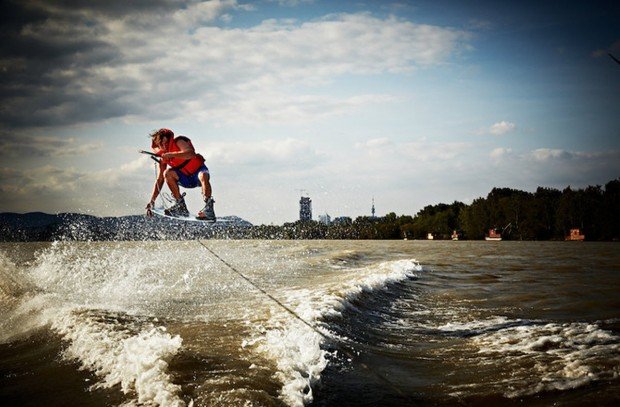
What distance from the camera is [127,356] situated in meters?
6.18

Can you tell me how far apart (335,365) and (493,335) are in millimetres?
3799

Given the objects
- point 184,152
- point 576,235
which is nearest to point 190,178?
point 184,152

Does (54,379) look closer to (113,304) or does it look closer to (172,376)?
(172,376)

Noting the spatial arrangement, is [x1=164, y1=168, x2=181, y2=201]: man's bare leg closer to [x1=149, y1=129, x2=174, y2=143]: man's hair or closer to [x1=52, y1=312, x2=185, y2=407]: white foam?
[x1=149, y1=129, x2=174, y2=143]: man's hair

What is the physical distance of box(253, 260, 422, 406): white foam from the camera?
17.0 feet

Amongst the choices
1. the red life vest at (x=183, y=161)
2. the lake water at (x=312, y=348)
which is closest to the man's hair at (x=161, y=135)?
the red life vest at (x=183, y=161)

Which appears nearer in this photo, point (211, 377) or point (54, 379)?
point (211, 377)

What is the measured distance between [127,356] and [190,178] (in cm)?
598

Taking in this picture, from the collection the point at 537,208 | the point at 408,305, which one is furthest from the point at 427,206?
the point at 408,305

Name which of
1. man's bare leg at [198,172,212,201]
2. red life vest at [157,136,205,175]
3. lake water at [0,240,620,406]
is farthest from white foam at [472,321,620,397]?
red life vest at [157,136,205,175]

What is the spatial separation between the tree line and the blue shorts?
49.9 meters

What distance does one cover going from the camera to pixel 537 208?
106 m

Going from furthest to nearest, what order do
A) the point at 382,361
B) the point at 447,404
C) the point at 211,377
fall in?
the point at 382,361 → the point at 211,377 → the point at 447,404

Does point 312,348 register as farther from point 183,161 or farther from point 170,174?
point 170,174
